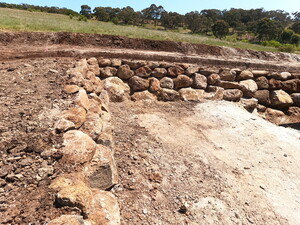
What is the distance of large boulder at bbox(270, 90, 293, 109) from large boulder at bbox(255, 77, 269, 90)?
0.39 meters

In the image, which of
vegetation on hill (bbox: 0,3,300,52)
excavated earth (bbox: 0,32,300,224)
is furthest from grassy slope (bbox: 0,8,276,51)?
vegetation on hill (bbox: 0,3,300,52)

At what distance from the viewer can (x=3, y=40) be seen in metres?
7.15

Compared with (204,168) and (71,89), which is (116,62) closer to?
(71,89)

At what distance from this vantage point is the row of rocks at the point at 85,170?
6.53ft

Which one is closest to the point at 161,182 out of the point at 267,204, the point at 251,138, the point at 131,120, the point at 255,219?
the point at 255,219

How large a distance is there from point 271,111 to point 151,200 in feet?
21.5

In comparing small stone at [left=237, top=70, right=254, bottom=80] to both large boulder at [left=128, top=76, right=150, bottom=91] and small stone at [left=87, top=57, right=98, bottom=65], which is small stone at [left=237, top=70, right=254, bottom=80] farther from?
small stone at [left=87, top=57, right=98, bottom=65]

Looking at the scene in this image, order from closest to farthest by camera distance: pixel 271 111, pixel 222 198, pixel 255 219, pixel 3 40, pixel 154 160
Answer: pixel 255 219
pixel 222 198
pixel 154 160
pixel 3 40
pixel 271 111

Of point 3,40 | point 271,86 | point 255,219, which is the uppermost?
point 3,40

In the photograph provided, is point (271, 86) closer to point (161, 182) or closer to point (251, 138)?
point (251, 138)

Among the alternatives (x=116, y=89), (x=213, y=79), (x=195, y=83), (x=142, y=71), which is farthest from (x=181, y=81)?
(x=116, y=89)

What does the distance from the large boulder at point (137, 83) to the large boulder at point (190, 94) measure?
1.22 metres

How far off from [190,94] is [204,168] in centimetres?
364

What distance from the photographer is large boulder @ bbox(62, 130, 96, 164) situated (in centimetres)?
253
